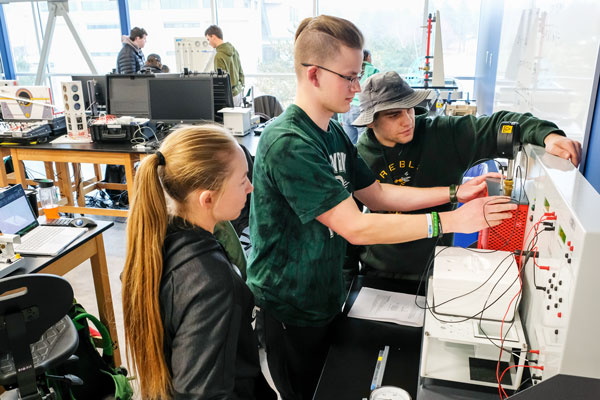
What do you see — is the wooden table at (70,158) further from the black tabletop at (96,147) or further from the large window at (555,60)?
the large window at (555,60)

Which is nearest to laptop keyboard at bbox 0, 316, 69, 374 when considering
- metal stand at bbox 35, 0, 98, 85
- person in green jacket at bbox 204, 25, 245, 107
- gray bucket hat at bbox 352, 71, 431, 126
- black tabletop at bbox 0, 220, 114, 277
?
black tabletop at bbox 0, 220, 114, 277

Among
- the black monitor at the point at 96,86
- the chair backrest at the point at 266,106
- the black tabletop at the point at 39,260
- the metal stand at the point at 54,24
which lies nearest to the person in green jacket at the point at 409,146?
the black tabletop at the point at 39,260

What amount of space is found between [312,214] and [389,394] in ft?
1.51

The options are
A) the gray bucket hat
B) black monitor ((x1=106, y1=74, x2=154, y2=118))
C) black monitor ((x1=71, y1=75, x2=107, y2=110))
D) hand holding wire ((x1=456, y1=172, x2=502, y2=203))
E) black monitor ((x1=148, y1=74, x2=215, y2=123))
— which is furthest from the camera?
black monitor ((x1=71, y1=75, x2=107, y2=110))

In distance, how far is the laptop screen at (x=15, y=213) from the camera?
7.21 ft

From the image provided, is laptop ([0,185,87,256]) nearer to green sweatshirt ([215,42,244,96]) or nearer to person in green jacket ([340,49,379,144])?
person in green jacket ([340,49,379,144])

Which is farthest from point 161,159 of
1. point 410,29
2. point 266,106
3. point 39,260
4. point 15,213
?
point 410,29

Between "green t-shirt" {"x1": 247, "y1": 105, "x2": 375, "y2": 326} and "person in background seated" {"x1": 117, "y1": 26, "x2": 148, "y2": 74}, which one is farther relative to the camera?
"person in background seated" {"x1": 117, "y1": 26, "x2": 148, "y2": 74}

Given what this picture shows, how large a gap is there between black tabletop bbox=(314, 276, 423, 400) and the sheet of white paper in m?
0.02

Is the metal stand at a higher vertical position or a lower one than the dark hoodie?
higher

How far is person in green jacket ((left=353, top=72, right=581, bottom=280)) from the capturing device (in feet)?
5.40

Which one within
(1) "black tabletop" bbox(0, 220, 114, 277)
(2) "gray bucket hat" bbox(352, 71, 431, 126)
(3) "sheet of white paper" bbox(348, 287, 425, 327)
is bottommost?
(1) "black tabletop" bbox(0, 220, 114, 277)

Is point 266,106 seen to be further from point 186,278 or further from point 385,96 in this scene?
point 186,278

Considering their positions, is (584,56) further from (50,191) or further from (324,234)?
(50,191)
